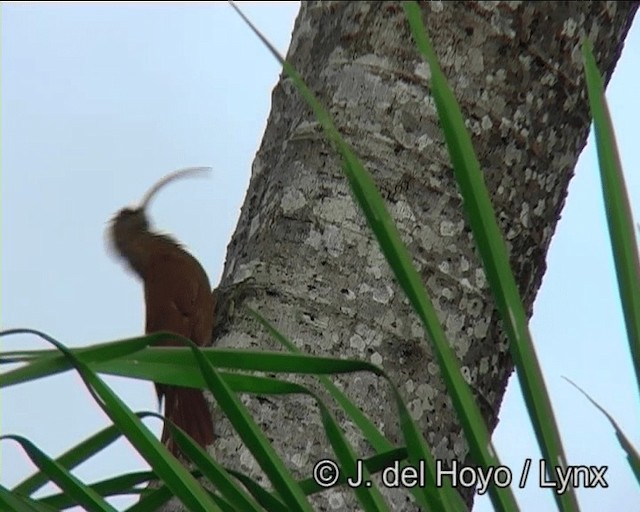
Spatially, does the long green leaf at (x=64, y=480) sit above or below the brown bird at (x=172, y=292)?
below

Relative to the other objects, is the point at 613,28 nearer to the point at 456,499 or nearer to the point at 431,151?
the point at 431,151

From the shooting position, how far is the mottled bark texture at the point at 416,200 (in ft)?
3.77

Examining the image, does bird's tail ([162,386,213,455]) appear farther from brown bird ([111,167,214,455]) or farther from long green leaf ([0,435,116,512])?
long green leaf ([0,435,116,512])

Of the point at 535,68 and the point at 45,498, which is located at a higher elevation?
the point at 535,68

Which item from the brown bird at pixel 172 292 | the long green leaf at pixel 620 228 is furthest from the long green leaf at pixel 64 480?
the brown bird at pixel 172 292

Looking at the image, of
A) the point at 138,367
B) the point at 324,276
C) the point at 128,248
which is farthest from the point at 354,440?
the point at 128,248

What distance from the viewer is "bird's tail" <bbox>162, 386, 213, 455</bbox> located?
1.29 metres

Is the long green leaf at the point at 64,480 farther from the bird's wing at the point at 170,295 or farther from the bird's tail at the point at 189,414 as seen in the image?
the bird's wing at the point at 170,295

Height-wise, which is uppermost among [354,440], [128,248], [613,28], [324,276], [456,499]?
[128,248]

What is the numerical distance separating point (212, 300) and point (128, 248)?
31.2 inches

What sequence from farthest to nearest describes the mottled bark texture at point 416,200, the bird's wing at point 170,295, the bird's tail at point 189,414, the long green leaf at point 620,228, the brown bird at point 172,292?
the bird's wing at point 170,295 < the brown bird at point 172,292 < the bird's tail at point 189,414 < the mottled bark texture at point 416,200 < the long green leaf at point 620,228

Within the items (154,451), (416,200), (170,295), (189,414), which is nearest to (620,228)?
(154,451)

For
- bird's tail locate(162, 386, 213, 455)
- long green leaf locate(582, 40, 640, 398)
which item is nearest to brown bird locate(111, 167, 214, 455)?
bird's tail locate(162, 386, 213, 455)

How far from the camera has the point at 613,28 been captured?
4.19ft
